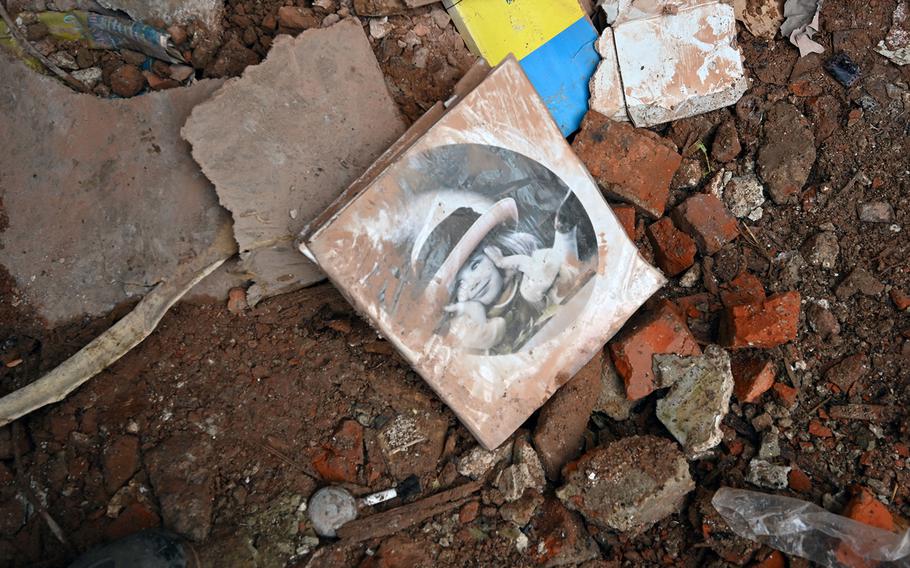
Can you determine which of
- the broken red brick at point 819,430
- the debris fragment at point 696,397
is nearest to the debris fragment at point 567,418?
the debris fragment at point 696,397

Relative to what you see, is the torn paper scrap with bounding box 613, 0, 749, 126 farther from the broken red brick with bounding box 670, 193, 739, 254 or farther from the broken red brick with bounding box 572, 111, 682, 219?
the broken red brick with bounding box 670, 193, 739, 254

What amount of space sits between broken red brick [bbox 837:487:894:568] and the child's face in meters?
1.59

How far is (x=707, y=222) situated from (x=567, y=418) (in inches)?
44.3

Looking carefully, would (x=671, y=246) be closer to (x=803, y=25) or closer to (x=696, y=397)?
(x=696, y=397)

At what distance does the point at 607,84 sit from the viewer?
314cm

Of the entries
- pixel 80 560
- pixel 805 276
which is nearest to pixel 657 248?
pixel 805 276

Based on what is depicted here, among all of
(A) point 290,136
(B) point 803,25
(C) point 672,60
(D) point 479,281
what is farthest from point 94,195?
(B) point 803,25

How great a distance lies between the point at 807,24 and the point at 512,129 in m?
1.77

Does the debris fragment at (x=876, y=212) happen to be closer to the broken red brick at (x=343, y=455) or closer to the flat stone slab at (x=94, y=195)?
the broken red brick at (x=343, y=455)

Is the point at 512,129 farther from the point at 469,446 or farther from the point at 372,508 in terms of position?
the point at 372,508

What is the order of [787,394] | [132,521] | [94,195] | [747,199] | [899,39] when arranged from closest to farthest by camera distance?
[132,521]
[94,195]
[787,394]
[747,199]
[899,39]

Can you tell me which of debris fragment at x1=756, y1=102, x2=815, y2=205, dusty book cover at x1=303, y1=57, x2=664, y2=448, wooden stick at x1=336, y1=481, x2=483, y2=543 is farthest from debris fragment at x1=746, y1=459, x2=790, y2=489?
debris fragment at x1=756, y1=102, x2=815, y2=205

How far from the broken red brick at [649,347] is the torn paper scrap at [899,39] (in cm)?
179

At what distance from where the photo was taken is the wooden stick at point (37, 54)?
2641mm
